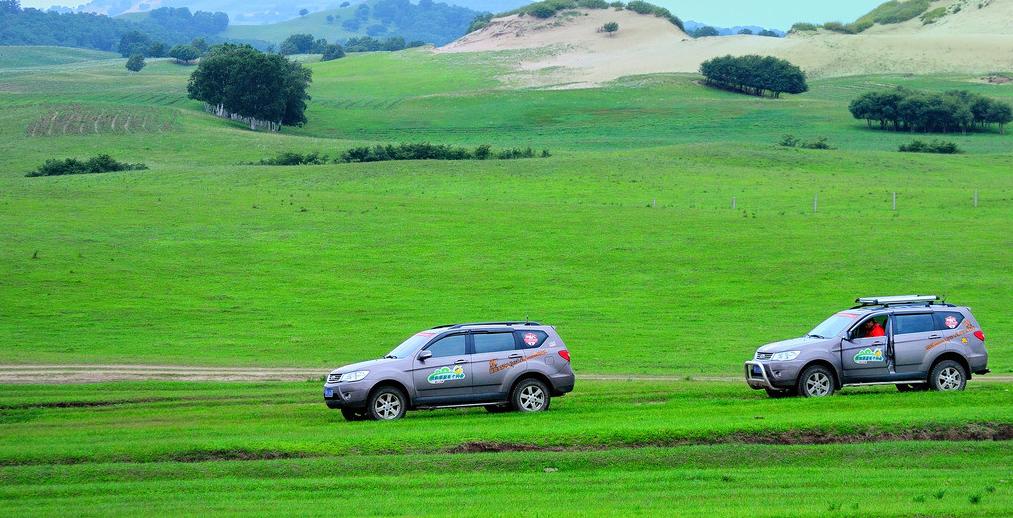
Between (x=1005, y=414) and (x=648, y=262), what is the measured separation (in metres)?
32.4

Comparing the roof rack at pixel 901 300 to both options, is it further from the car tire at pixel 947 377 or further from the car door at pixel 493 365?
the car door at pixel 493 365

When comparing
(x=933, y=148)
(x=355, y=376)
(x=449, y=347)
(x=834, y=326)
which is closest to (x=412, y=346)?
(x=449, y=347)

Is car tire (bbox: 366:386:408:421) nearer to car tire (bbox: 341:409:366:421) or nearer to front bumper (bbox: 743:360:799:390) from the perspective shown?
car tire (bbox: 341:409:366:421)

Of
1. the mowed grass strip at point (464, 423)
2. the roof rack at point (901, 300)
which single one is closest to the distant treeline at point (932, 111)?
the mowed grass strip at point (464, 423)

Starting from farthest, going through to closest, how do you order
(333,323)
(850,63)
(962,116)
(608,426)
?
1. (850,63)
2. (962,116)
3. (333,323)
4. (608,426)

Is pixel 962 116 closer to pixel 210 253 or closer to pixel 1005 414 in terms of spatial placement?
pixel 210 253

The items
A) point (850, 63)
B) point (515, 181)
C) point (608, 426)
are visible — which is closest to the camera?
point (608, 426)

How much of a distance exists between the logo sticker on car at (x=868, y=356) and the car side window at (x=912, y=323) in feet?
1.96

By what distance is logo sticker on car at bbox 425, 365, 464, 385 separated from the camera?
23047mm

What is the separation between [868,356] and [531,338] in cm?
709

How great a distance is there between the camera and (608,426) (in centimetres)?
2033

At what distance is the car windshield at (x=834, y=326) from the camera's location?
2502 centimetres

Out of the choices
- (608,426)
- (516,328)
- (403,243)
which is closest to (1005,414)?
(608,426)

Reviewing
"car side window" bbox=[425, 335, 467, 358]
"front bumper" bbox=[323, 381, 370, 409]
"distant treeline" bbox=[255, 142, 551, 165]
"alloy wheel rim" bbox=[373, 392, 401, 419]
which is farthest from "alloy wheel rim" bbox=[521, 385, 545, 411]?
"distant treeline" bbox=[255, 142, 551, 165]
